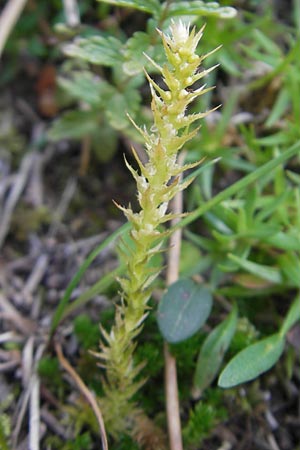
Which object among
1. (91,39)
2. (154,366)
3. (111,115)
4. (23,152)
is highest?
(91,39)

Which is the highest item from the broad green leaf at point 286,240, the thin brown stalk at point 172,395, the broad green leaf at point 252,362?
the broad green leaf at point 286,240

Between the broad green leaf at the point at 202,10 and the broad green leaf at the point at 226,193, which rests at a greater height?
the broad green leaf at the point at 202,10

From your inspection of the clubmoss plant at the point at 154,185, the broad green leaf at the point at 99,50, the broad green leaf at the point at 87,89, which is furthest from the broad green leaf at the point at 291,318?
the broad green leaf at the point at 87,89

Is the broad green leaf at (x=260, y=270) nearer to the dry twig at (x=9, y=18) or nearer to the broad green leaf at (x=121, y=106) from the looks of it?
the broad green leaf at (x=121, y=106)

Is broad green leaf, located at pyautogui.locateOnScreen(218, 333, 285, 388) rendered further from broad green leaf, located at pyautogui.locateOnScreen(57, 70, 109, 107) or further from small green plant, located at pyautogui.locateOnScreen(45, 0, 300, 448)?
broad green leaf, located at pyautogui.locateOnScreen(57, 70, 109, 107)

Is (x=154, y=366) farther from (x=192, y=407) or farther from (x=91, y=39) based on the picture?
(x=91, y=39)

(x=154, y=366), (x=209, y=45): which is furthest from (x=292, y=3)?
(x=154, y=366)

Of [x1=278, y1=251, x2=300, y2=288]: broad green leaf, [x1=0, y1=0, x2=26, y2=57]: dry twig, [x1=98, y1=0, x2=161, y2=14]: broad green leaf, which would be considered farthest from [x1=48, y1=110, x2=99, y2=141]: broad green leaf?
[x1=278, y1=251, x2=300, y2=288]: broad green leaf
